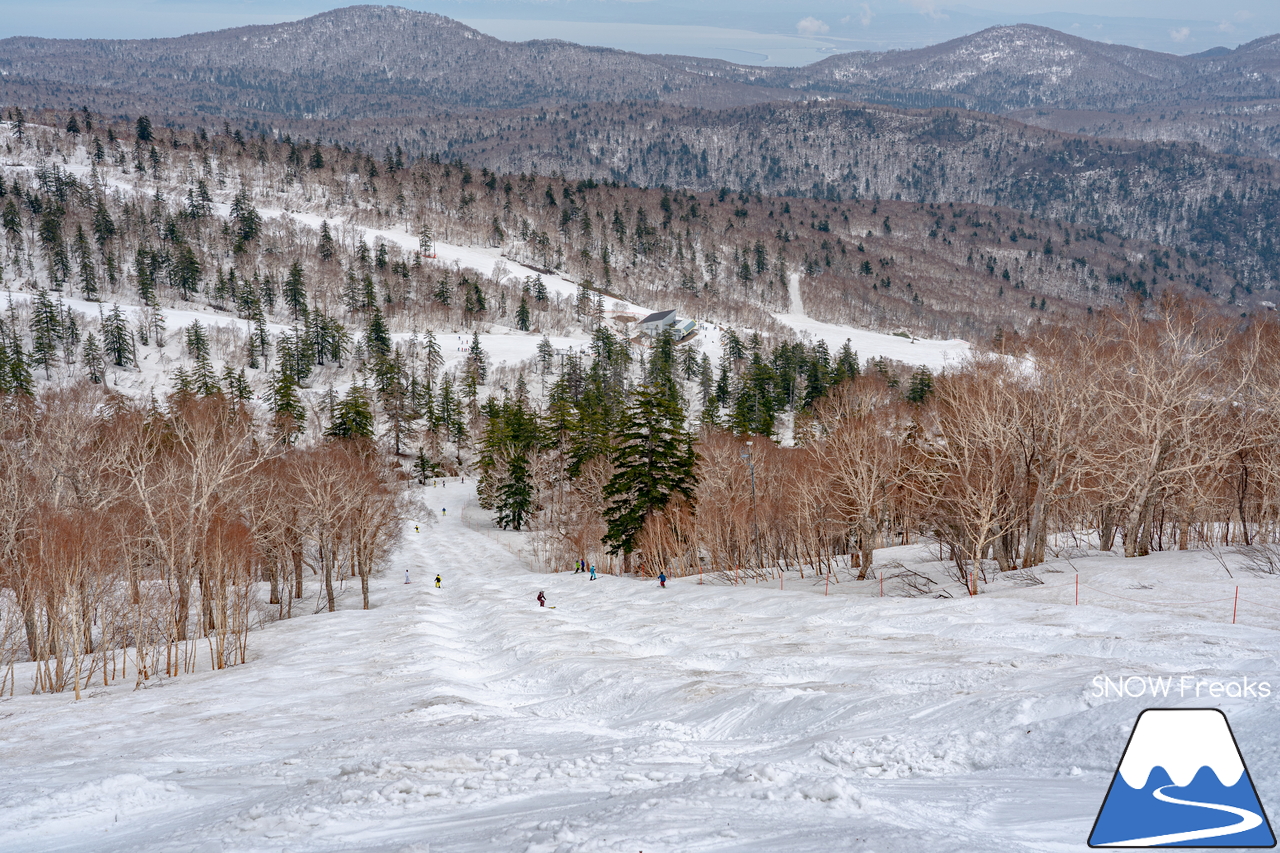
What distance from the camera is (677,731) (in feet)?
42.7

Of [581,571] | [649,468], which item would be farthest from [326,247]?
[649,468]

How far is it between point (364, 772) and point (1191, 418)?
92.8ft

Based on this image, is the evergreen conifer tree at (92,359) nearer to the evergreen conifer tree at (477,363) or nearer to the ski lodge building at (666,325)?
the evergreen conifer tree at (477,363)

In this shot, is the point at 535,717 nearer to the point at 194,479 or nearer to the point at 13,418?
the point at 194,479

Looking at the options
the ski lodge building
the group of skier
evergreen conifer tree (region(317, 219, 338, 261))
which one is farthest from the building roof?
the group of skier

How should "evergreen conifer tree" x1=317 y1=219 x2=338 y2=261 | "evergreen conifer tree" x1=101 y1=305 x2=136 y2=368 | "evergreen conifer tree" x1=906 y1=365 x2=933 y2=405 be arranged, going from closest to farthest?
"evergreen conifer tree" x1=906 y1=365 x2=933 y2=405
"evergreen conifer tree" x1=101 y1=305 x2=136 y2=368
"evergreen conifer tree" x1=317 y1=219 x2=338 y2=261

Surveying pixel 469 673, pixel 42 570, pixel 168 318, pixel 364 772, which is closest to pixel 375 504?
pixel 42 570

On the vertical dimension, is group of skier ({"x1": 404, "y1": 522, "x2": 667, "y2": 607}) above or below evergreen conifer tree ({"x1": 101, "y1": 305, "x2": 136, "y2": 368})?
below

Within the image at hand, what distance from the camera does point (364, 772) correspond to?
1063cm

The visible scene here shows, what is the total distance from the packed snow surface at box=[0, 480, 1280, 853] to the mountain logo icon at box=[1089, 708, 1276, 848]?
3.10 ft

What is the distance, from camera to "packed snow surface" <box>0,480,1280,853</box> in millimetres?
7949

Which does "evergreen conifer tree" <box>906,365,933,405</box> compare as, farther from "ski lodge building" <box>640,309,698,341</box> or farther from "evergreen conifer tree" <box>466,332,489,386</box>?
"ski lodge building" <box>640,309,698,341</box>

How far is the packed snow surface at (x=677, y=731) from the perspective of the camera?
7949 mm

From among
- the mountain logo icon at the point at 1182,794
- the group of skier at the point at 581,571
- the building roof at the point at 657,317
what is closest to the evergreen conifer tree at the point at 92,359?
the group of skier at the point at 581,571
